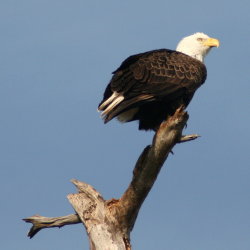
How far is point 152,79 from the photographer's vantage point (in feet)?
34.6

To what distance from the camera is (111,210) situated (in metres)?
9.83

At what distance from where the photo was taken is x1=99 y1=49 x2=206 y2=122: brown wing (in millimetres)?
10180

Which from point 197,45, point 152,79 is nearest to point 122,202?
point 152,79

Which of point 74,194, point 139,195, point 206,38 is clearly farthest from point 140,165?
point 206,38

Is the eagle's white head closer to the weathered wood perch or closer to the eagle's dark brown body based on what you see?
the eagle's dark brown body

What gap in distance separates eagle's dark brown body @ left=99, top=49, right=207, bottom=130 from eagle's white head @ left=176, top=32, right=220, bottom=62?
100 centimetres

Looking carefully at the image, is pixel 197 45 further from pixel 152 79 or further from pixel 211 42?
pixel 152 79

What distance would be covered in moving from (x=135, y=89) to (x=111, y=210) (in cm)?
167

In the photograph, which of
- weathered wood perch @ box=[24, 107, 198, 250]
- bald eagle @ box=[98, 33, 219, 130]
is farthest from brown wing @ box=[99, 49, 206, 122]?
weathered wood perch @ box=[24, 107, 198, 250]

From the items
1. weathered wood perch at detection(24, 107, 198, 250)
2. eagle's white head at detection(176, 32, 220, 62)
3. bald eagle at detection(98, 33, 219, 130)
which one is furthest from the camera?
eagle's white head at detection(176, 32, 220, 62)

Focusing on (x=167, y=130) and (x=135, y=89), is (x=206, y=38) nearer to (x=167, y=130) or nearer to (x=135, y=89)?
(x=135, y=89)

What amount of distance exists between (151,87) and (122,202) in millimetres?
1682

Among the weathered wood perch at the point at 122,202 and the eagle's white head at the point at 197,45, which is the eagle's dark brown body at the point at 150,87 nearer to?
the weathered wood perch at the point at 122,202

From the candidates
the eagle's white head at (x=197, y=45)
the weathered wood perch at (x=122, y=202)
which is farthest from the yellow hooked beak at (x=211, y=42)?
the weathered wood perch at (x=122, y=202)
